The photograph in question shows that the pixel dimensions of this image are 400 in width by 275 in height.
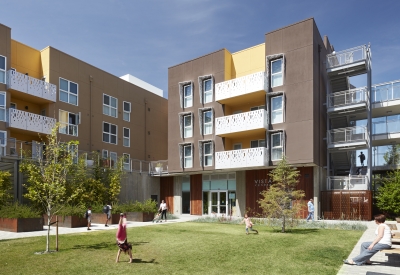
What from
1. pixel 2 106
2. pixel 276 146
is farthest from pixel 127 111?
pixel 276 146

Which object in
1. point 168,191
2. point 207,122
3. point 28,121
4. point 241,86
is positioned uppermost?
point 241,86

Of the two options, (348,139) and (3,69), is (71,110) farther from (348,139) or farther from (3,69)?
(348,139)

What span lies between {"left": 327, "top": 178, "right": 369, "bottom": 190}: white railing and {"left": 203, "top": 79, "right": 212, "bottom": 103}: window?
13.1 m

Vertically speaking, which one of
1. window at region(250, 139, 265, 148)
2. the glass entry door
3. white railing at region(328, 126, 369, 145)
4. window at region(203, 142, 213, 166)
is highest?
white railing at region(328, 126, 369, 145)

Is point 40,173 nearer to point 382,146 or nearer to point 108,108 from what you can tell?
point 108,108

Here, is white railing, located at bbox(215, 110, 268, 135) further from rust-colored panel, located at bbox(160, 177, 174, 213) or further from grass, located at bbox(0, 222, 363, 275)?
grass, located at bbox(0, 222, 363, 275)

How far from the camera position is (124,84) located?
3869cm

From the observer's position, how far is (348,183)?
90.1 feet

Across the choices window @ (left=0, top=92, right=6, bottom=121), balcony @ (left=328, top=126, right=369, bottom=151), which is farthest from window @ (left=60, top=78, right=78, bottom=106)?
balcony @ (left=328, top=126, right=369, bottom=151)

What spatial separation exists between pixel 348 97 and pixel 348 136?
3.42 metres

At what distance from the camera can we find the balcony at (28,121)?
26.1m

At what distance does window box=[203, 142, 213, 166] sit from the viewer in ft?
107

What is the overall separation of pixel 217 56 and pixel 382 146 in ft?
55.5

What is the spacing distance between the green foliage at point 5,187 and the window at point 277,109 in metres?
20.0
